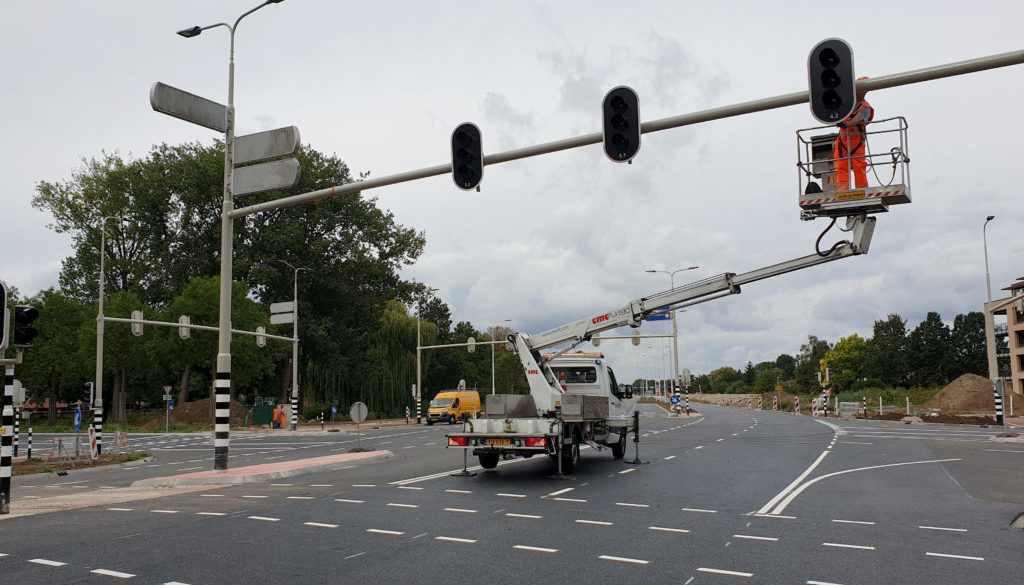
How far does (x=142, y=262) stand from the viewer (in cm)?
5447

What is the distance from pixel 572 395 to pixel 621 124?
6.16m

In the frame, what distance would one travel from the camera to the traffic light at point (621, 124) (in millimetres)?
10305

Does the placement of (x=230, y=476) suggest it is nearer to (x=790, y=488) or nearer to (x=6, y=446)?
(x=6, y=446)

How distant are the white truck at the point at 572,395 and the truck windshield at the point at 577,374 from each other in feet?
0.08

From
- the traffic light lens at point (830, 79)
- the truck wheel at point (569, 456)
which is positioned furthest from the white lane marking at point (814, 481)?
the traffic light lens at point (830, 79)

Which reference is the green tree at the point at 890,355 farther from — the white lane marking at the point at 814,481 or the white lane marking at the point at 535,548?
the white lane marking at the point at 535,548

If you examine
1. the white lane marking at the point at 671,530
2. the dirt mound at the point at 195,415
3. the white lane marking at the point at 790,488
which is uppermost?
the white lane marking at the point at 671,530

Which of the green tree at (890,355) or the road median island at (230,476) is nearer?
the road median island at (230,476)

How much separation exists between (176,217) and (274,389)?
20.2m

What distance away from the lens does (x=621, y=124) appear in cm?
1038

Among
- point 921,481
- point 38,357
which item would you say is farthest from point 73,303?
point 921,481

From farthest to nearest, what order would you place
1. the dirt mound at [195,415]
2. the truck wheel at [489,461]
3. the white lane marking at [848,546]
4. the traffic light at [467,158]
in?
the dirt mound at [195,415], the truck wheel at [489,461], the traffic light at [467,158], the white lane marking at [848,546]

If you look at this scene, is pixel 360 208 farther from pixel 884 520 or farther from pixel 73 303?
pixel 884 520

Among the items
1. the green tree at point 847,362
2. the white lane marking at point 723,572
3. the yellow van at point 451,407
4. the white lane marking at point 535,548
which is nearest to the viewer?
the white lane marking at point 723,572
